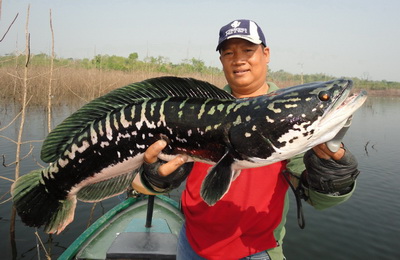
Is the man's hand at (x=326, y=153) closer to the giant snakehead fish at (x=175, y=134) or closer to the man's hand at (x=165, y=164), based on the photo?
the giant snakehead fish at (x=175, y=134)

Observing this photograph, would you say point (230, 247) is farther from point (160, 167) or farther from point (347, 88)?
point (347, 88)

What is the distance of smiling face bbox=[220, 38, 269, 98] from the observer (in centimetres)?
286

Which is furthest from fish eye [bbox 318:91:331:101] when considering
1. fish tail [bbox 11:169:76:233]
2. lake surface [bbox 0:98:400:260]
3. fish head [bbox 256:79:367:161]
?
lake surface [bbox 0:98:400:260]

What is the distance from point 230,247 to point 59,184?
165cm

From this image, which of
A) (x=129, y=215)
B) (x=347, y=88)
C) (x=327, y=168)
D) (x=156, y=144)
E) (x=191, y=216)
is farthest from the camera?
(x=129, y=215)

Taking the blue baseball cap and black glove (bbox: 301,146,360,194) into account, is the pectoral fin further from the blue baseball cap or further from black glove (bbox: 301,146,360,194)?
the blue baseball cap

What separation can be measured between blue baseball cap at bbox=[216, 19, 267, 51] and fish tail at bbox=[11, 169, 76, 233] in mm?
2172

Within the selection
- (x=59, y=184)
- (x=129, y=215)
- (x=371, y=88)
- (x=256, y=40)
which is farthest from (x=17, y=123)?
(x=371, y=88)

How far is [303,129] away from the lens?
81.8 inches

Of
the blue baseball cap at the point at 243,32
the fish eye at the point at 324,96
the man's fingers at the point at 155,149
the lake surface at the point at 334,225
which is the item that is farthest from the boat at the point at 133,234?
the fish eye at the point at 324,96

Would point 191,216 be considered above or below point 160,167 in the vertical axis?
below

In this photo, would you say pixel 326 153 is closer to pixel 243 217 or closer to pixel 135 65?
pixel 243 217

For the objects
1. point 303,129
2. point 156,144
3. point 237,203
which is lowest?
point 237,203

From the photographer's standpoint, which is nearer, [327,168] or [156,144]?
[327,168]
